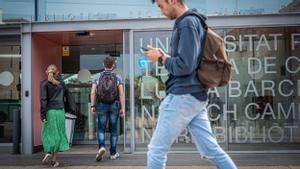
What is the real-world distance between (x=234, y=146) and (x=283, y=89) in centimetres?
155

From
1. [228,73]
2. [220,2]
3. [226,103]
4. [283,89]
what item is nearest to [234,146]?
[226,103]

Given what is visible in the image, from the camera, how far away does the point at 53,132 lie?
8820mm

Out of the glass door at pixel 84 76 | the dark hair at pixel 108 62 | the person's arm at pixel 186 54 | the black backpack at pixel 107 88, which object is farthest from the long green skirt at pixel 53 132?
the person's arm at pixel 186 54

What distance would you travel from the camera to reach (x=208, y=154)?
4023 millimetres

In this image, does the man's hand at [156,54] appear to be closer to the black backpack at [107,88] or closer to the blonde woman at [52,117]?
the blonde woman at [52,117]

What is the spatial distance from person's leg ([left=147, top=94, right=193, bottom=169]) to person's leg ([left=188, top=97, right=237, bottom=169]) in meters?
0.12

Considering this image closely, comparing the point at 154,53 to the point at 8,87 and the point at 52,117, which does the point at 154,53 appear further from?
the point at 8,87

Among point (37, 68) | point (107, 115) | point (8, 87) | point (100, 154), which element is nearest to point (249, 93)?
point (107, 115)

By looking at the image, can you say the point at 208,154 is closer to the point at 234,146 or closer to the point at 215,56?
the point at 215,56

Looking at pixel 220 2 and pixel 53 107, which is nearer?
pixel 53 107

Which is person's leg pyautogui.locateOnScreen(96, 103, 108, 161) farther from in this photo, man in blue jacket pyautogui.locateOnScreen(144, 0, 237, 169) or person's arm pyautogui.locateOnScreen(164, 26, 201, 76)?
person's arm pyautogui.locateOnScreen(164, 26, 201, 76)

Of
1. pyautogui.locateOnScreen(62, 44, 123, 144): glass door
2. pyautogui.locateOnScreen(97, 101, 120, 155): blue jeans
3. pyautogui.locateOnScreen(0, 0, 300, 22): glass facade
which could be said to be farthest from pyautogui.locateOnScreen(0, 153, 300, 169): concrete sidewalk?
pyautogui.locateOnScreen(0, 0, 300, 22): glass facade

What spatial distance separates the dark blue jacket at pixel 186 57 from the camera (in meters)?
3.87

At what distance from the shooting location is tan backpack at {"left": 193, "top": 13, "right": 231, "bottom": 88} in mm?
4004
